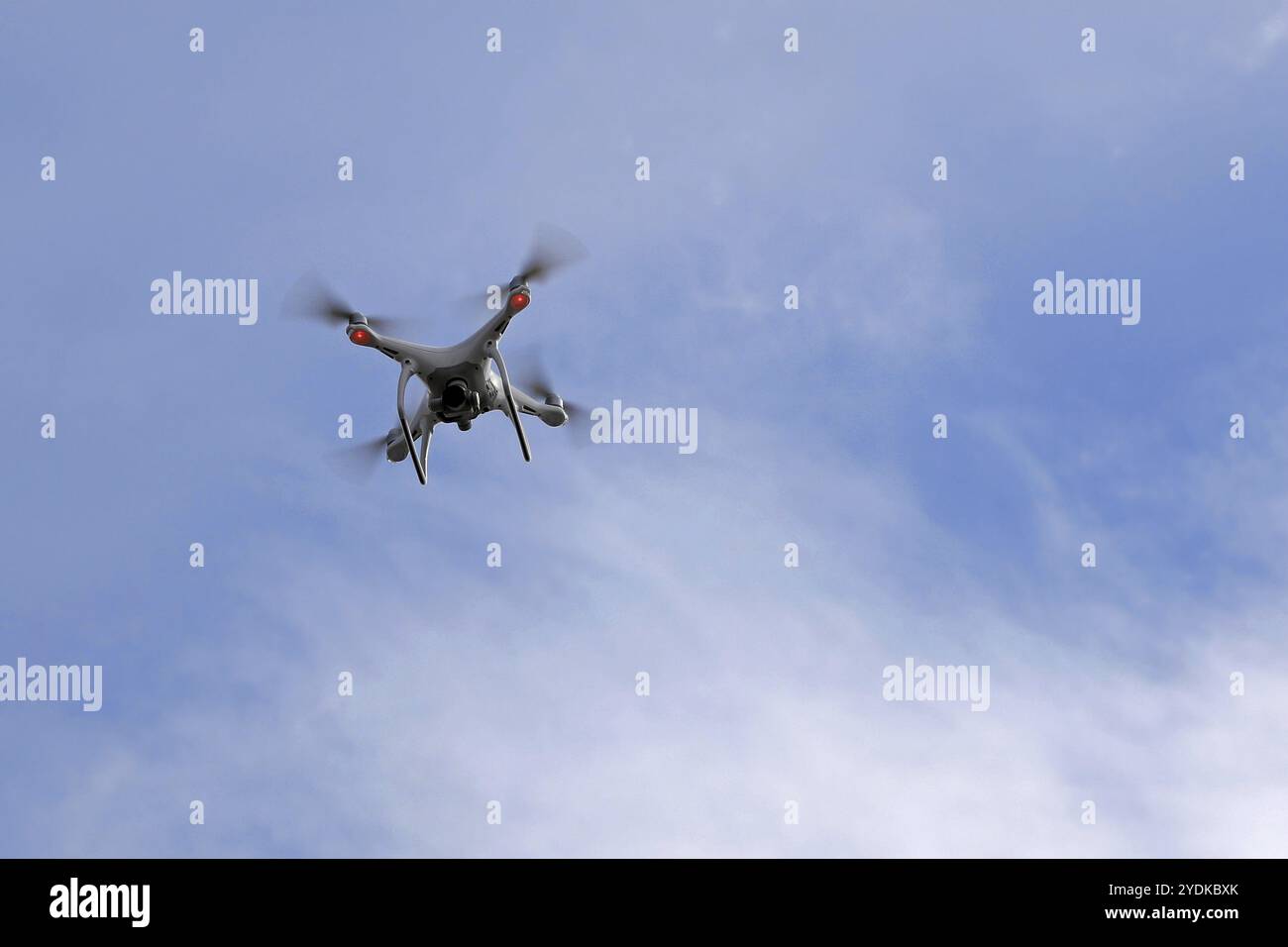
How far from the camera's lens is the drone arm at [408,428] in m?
45.5

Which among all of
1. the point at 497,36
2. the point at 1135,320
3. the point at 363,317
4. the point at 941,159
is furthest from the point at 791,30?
the point at 363,317

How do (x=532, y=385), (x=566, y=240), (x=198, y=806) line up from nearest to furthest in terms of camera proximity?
1. (x=566, y=240)
2. (x=532, y=385)
3. (x=198, y=806)

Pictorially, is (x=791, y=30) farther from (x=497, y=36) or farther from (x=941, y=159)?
(x=497, y=36)

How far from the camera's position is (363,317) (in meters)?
48.3

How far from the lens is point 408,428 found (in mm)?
46781

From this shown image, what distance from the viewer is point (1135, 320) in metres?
64.3

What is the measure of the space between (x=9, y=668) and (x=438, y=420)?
93.1ft

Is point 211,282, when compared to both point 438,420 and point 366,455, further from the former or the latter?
point 438,420

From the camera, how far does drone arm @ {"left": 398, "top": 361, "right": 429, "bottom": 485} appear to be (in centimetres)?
4552

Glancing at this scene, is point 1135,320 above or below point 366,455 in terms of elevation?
above
